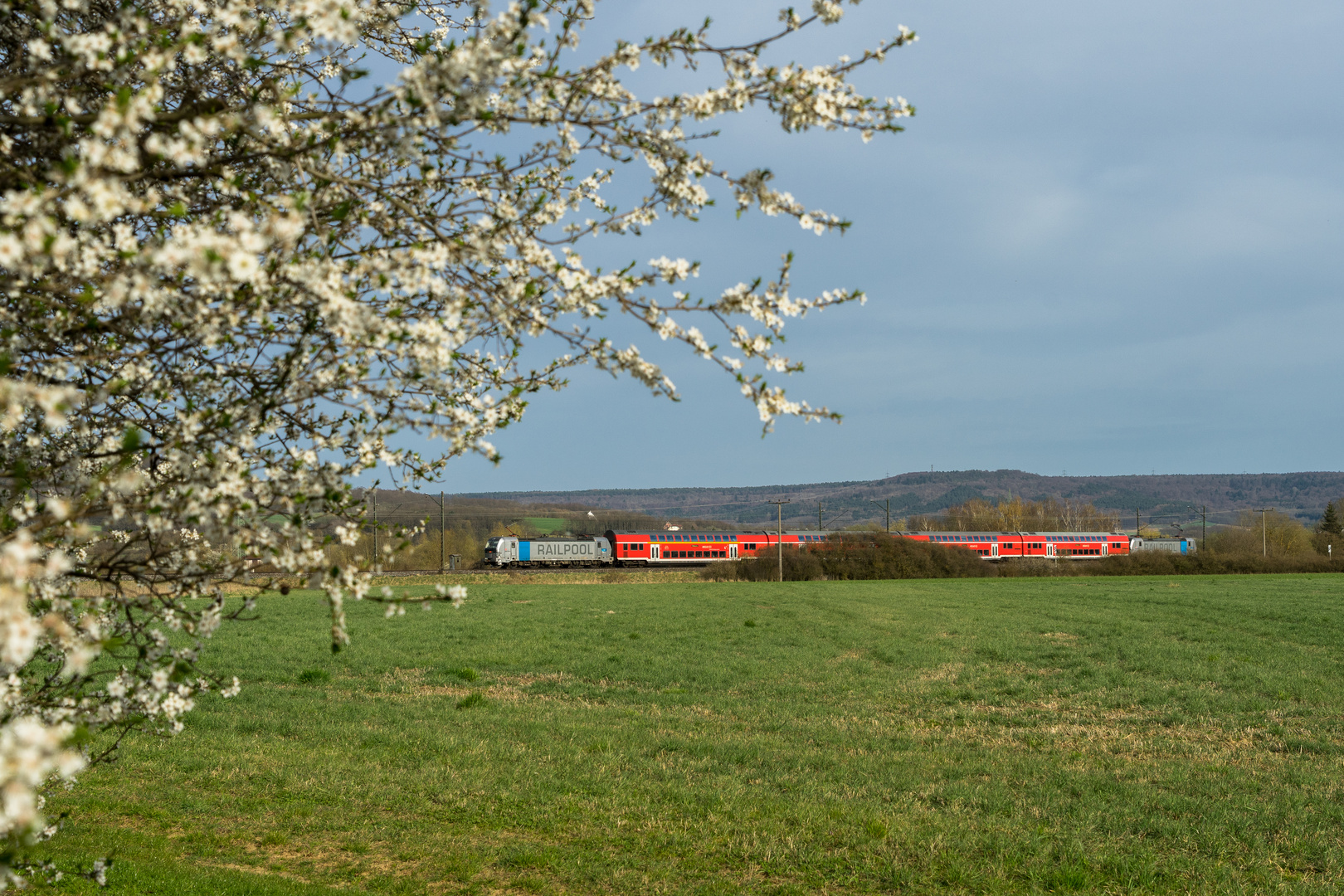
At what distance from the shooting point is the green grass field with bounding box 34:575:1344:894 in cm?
753

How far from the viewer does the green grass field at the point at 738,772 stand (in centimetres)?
753

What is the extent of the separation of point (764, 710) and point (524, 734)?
4325 millimetres

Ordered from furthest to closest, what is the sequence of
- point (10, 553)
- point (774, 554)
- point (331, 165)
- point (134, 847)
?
1. point (774, 554)
2. point (134, 847)
3. point (331, 165)
4. point (10, 553)

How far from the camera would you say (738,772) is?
1062cm

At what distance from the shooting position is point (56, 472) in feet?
14.4

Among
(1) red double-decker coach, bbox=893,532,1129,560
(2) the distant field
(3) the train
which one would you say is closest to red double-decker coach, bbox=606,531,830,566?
(3) the train

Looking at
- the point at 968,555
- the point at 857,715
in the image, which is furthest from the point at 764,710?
the point at 968,555

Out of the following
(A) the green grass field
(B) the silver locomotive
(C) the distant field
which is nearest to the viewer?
(A) the green grass field

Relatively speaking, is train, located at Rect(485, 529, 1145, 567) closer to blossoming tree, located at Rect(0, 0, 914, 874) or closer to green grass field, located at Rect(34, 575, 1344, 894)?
green grass field, located at Rect(34, 575, 1344, 894)

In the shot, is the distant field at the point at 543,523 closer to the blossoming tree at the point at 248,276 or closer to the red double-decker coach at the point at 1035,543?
the red double-decker coach at the point at 1035,543

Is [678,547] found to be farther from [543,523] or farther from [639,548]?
[543,523]

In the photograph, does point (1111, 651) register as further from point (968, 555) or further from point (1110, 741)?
point (968, 555)

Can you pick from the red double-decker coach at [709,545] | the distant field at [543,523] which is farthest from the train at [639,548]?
the distant field at [543,523]

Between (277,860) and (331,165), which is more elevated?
(331,165)
